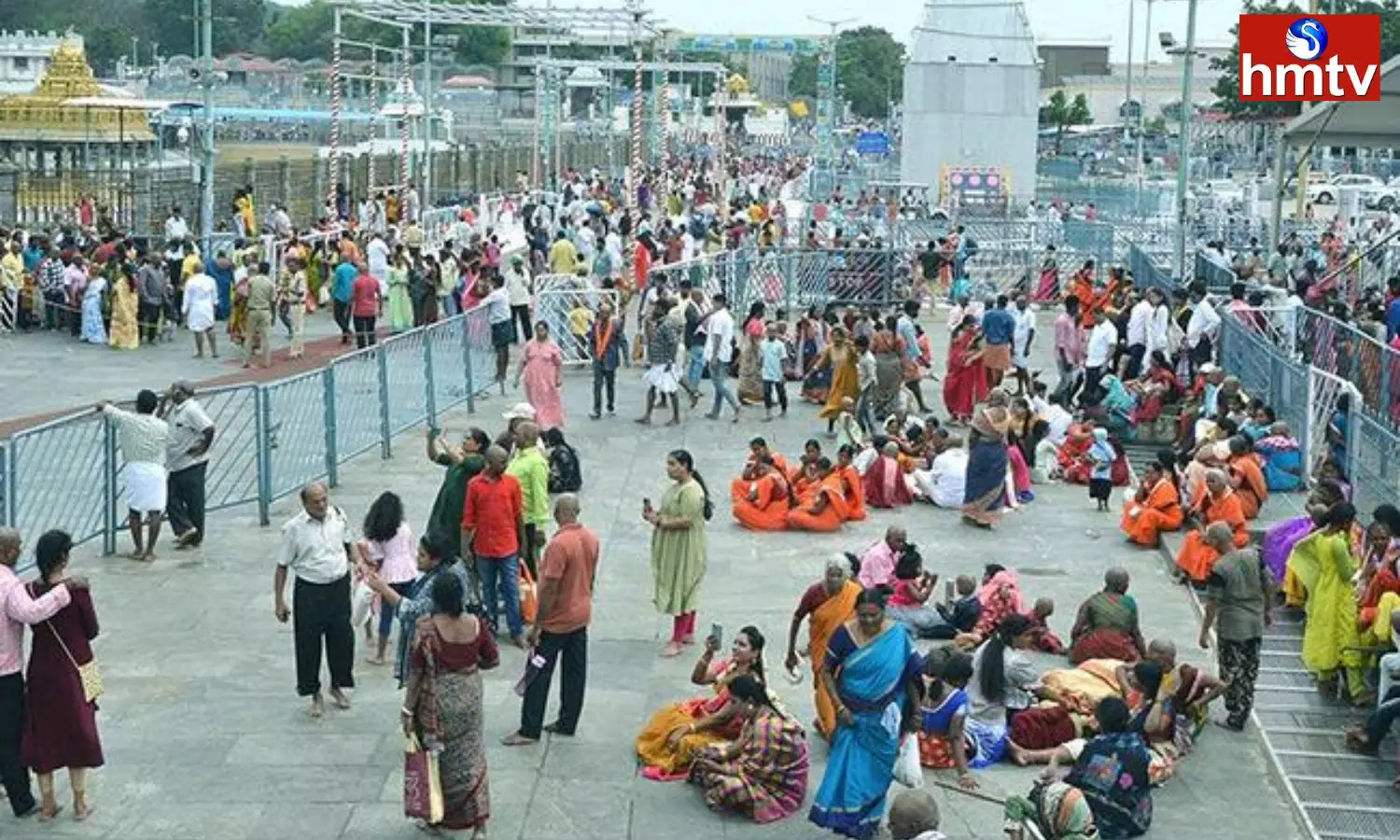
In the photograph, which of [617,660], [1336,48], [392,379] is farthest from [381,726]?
[1336,48]

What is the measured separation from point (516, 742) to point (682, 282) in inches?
495

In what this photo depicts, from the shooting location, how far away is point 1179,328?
2236cm

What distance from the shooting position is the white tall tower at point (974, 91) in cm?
4431

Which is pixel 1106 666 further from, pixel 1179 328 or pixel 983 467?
pixel 1179 328

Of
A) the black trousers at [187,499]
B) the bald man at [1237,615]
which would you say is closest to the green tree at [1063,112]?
the black trousers at [187,499]

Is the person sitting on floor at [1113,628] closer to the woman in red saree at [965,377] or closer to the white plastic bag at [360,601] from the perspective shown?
the white plastic bag at [360,601]

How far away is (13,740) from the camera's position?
9078 mm

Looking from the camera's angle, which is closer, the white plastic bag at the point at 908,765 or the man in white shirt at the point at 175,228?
the white plastic bag at the point at 908,765

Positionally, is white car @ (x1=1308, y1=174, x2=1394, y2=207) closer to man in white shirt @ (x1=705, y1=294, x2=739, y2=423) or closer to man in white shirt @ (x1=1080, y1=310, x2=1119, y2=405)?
man in white shirt @ (x1=1080, y1=310, x2=1119, y2=405)

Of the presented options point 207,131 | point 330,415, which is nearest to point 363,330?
point 207,131

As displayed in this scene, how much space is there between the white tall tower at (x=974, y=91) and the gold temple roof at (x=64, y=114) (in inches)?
759

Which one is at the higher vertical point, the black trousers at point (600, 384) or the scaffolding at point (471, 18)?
the scaffolding at point (471, 18)

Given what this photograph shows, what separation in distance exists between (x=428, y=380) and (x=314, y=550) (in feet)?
30.4

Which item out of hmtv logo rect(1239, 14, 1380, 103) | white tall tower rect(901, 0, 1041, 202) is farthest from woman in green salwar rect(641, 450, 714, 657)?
white tall tower rect(901, 0, 1041, 202)
